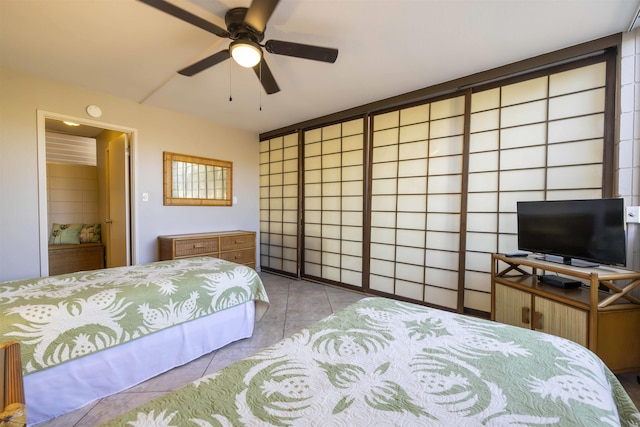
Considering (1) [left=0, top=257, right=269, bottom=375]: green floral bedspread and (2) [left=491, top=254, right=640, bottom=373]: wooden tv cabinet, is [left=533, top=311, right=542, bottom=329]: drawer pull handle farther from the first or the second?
(1) [left=0, top=257, right=269, bottom=375]: green floral bedspread

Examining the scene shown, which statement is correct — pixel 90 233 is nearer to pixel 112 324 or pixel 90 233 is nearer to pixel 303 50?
pixel 112 324

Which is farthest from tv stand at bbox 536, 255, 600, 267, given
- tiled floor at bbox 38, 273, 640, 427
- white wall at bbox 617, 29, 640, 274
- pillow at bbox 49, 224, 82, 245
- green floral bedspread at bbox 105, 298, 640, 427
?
pillow at bbox 49, 224, 82, 245

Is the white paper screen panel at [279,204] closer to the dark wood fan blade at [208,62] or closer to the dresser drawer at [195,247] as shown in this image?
the dresser drawer at [195,247]

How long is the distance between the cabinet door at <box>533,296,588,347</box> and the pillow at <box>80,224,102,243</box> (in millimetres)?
5676

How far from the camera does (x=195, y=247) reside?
11.0 ft

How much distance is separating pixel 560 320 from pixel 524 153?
4.69 ft

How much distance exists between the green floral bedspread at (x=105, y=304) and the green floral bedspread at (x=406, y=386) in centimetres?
113

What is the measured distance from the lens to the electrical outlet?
1802 mm

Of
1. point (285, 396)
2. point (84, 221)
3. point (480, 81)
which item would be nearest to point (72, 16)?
point (285, 396)

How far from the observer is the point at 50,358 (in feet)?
4.27

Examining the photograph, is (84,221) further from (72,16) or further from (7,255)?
(72,16)

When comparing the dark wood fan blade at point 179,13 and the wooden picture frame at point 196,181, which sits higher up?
the dark wood fan blade at point 179,13

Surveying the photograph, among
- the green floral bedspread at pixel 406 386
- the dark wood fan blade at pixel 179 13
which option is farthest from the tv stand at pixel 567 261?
the dark wood fan blade at pixel 179 13

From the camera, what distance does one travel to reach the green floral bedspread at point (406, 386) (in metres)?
0.62
